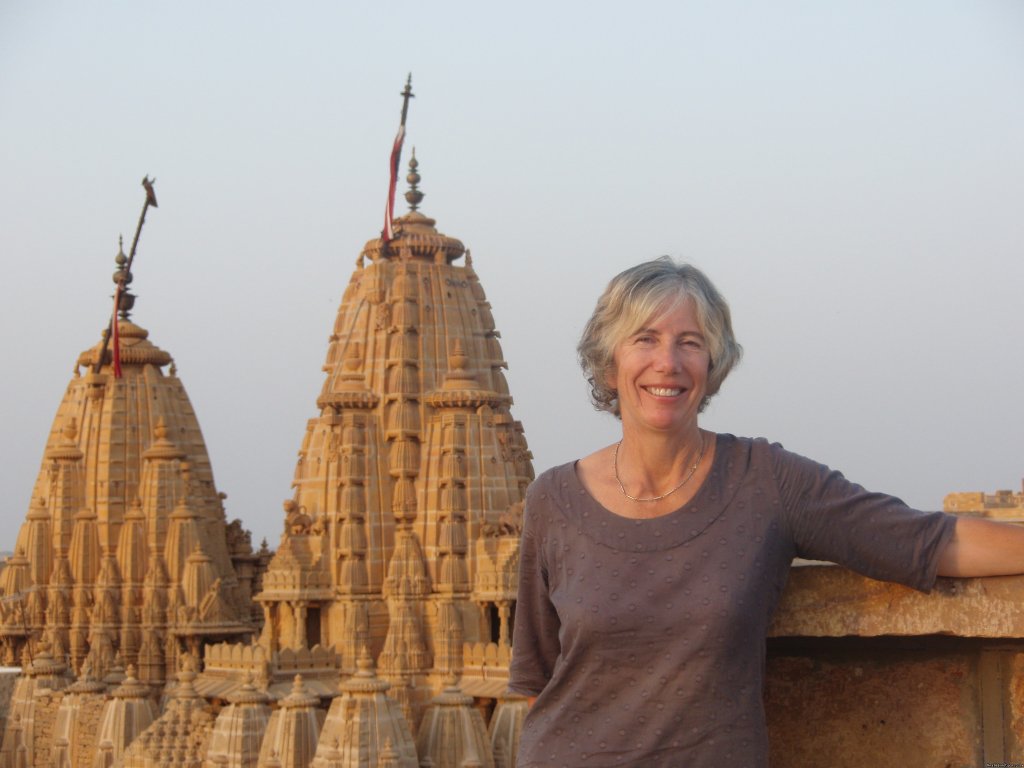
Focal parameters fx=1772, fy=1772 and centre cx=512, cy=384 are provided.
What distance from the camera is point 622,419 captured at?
4980mm

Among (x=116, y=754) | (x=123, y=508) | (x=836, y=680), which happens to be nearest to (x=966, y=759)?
(x=836, y=680)

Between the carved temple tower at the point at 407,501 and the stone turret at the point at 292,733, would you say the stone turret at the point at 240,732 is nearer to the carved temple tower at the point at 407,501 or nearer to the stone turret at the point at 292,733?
the stone turret at the point at 292,733

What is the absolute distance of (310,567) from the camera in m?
36.4

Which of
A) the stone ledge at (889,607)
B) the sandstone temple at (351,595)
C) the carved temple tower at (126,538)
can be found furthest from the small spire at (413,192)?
the stone ledge at (889,607)

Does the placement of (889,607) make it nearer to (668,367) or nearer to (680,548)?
(680,548)

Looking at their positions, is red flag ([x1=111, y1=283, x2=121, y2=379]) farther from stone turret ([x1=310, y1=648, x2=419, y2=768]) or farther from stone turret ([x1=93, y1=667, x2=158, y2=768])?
stone turret ([x1=310, y1=648, x2=419, y2=768])

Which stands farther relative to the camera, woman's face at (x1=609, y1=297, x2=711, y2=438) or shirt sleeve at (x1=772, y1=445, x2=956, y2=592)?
woman's face at (x1=609, y1=297, x2=711, y2=438)

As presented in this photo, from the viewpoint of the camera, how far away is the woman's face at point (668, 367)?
15.7 ft

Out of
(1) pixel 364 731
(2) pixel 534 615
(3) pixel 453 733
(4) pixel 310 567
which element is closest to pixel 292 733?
(1) pixel 364 731

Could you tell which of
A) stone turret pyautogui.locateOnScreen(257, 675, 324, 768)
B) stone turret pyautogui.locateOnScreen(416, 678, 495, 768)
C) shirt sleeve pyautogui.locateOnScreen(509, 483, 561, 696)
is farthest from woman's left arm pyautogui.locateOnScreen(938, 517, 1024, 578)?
stone turret pyautogui.locateOnScreen(416, 678, 495, 768)

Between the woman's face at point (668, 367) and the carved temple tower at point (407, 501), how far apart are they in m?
29.2

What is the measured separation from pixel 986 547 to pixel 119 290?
160 ft

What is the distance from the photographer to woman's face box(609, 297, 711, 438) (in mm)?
4785

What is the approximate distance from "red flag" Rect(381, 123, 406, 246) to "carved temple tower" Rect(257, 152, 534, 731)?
30 centimetres
